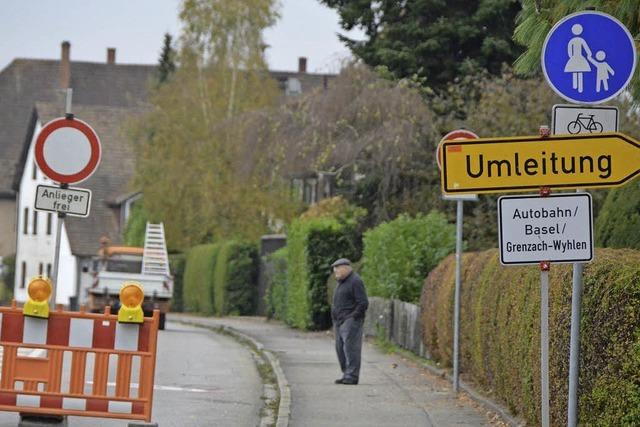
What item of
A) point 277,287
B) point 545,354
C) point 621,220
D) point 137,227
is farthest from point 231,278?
point 545,354

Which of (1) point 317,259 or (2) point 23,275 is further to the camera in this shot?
(2) point 23,275

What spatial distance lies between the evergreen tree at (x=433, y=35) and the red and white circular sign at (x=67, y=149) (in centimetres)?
2125

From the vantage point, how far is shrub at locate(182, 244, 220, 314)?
5138cm

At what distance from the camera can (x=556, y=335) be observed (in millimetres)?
11250

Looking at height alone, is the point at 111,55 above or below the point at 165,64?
above

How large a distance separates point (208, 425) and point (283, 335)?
1867cm

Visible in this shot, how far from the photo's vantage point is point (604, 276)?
992 cm

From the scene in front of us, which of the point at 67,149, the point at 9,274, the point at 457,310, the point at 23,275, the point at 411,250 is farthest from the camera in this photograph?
the point at 9,274

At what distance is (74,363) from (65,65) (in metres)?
86.4

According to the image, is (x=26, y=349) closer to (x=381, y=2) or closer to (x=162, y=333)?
(x=162, y=333)

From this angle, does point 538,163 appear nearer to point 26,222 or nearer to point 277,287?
point 277,287

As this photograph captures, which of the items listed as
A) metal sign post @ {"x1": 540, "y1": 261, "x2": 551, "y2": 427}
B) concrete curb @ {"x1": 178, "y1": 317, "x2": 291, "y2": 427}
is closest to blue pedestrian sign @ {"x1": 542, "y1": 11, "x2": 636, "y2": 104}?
metal sign post @ {"x1": 540, "y1": 261, "x2": 551, "y2": 427}

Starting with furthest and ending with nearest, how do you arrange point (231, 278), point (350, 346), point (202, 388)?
1. point (231, 278)
2. point (350, 346)
3. point (202, 388)

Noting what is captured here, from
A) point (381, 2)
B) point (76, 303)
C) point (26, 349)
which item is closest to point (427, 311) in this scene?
point (26, 349)
